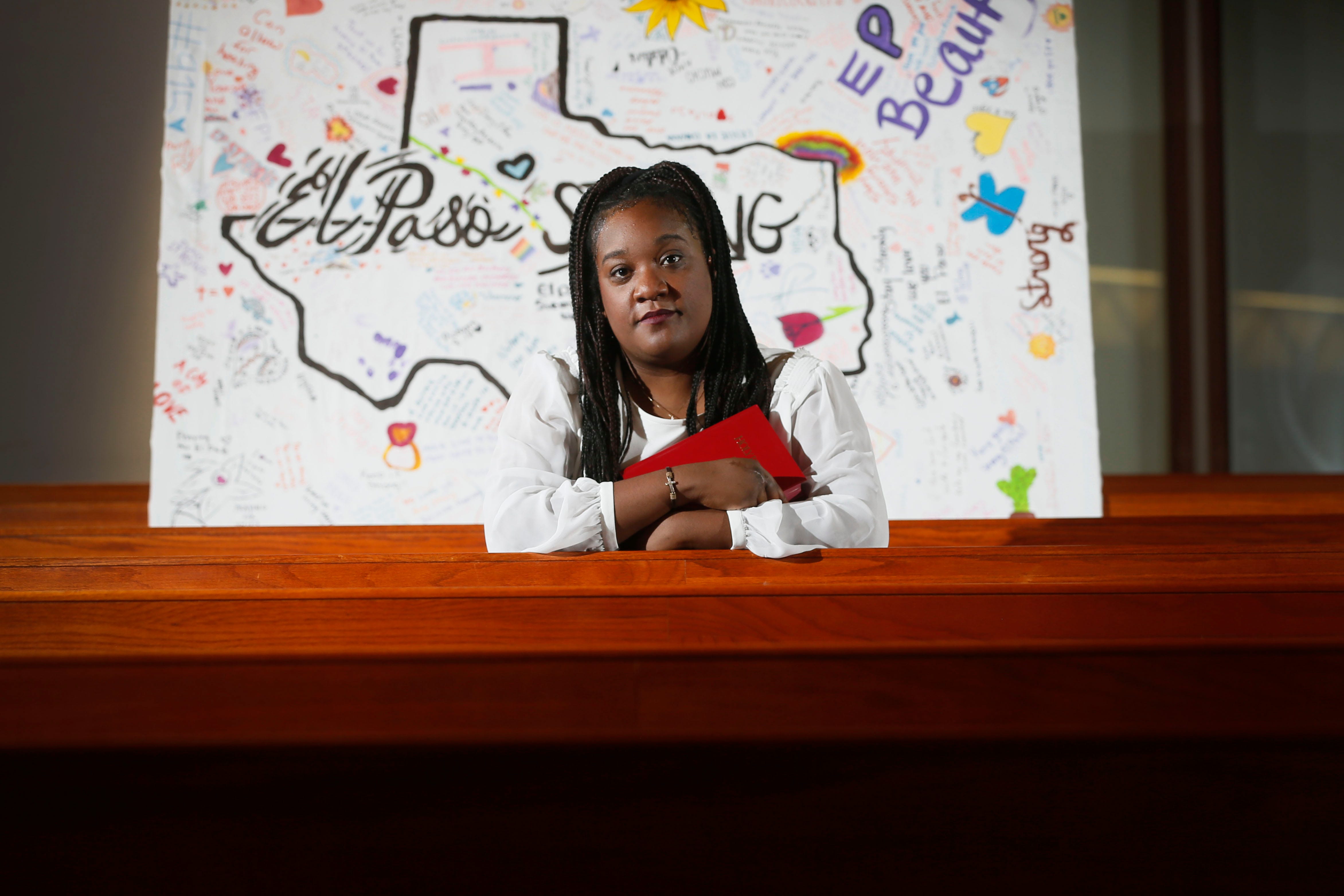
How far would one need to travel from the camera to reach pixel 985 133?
6.23 feet

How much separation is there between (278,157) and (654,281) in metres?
1.41

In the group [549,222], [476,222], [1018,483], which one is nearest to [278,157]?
[476,222]

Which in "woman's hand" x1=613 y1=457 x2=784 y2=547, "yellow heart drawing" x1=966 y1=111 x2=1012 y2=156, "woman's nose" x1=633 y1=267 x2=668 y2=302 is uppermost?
"yellow heart drawing" x1=966 y1=111 x2=1012 y2=156

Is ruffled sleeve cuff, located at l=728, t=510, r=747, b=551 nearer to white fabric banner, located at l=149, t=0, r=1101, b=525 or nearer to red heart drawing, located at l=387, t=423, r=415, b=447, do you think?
white fabric banner, located at l=149, t=0, r=1101, b=525

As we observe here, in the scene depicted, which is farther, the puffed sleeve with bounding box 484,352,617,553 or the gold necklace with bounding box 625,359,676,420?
the gold necklace with bounding box 625,359,676,420

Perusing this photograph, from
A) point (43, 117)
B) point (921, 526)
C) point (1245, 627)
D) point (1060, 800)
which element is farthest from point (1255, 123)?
point (43, 117)

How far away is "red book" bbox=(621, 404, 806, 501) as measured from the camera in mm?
914

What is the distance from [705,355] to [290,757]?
2.20 feet

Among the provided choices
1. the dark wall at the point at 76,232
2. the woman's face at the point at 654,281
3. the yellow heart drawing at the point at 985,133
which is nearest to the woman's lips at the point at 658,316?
the woman's face at the point at 654,281

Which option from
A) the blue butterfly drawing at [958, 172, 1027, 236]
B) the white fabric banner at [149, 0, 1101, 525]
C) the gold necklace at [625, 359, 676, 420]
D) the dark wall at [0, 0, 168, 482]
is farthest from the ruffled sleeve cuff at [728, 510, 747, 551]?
the dark wall at [0, 0, 168, 482]

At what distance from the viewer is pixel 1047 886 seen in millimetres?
720

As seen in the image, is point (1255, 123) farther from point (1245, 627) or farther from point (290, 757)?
point (290, 757)

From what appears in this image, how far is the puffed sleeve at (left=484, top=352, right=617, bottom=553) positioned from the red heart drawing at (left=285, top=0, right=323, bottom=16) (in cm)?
146

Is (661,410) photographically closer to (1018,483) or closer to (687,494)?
(687,494)
